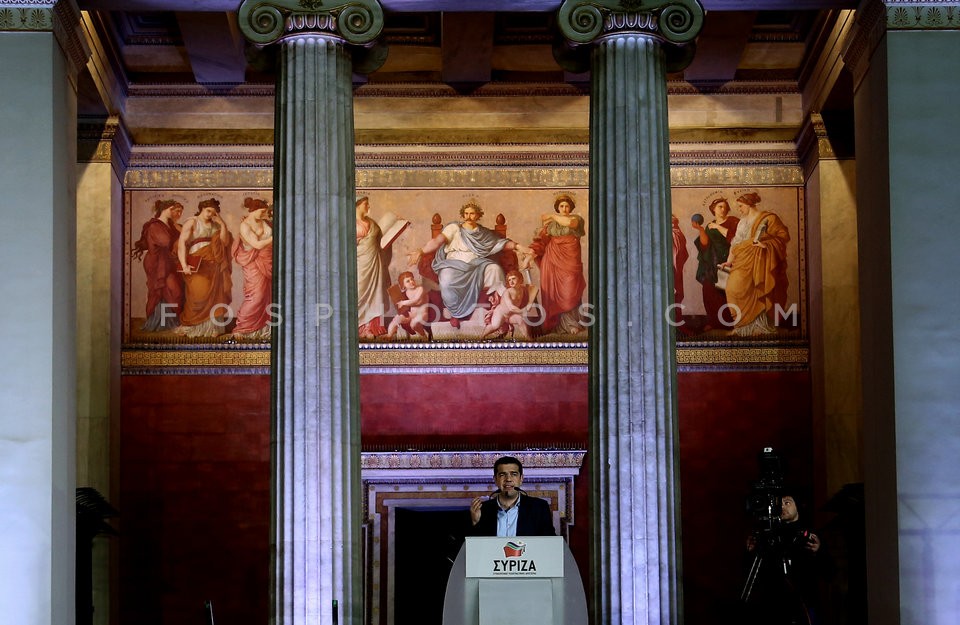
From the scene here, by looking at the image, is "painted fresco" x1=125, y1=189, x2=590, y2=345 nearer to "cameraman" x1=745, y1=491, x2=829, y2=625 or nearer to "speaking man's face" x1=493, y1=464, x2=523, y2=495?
"speaking man's face" x1=493, y1=464, x2=523, y2=495

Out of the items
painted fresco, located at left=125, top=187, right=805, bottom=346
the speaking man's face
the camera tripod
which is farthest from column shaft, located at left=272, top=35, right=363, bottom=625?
painted fresco, located at left=125, top=187, right=805, bottom=346

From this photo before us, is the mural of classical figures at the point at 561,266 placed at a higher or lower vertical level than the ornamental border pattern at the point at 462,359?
higher

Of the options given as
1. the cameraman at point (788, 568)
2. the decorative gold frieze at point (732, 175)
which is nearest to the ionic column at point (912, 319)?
the cameraman at point (788, 568)

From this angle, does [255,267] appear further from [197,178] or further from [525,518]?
[525,518]

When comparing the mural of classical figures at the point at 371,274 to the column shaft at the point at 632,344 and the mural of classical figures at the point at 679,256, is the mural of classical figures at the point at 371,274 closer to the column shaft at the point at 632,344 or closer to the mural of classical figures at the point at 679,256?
the mural of classical figures at the point at 679,256

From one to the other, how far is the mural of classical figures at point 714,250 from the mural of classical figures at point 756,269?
0.08 meters

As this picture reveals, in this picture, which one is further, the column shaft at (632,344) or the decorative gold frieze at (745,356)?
the decorative gold frieze at (745,356)

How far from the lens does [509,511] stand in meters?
11.0

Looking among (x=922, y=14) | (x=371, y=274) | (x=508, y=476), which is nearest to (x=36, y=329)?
(x=508, y=476)

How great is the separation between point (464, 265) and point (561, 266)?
106 cm

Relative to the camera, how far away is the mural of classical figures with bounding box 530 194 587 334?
1428 cm

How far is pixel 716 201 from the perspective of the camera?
1444cm

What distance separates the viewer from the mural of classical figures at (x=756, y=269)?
1424 cm

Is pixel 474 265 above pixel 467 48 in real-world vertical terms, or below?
below
